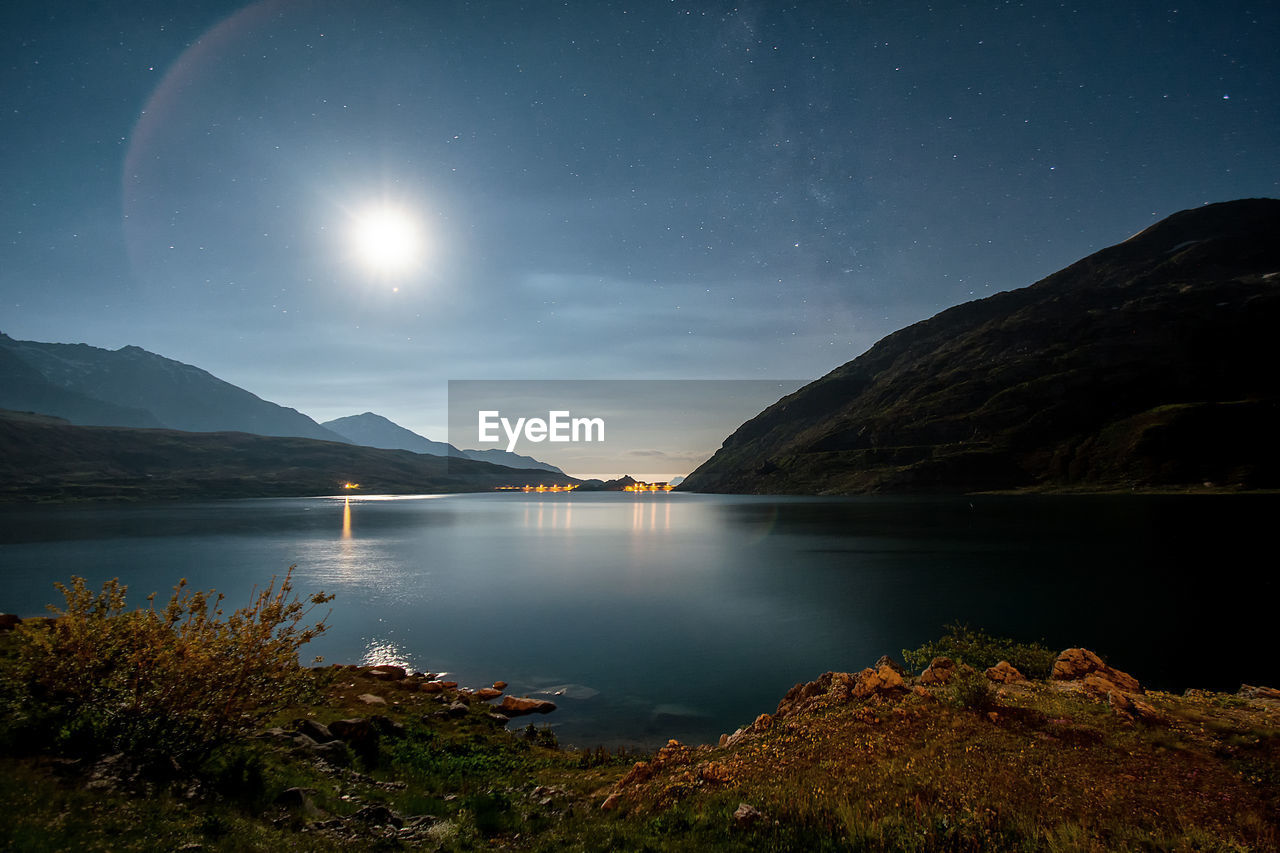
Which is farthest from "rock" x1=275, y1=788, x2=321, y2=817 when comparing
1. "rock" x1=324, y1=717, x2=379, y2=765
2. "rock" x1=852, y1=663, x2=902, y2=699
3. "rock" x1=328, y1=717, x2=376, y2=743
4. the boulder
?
the boulder

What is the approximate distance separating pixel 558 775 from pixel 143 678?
11132 mm

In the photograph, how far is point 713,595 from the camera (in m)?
53.5

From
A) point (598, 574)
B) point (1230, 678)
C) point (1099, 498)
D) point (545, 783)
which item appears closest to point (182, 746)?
point (545, 783)

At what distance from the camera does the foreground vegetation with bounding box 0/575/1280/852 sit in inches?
346

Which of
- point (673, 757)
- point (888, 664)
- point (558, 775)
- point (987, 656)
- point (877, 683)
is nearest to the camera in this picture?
point (673, 757)

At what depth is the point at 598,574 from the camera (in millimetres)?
67562

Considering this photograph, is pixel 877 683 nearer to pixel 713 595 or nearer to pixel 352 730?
pixel 352 730

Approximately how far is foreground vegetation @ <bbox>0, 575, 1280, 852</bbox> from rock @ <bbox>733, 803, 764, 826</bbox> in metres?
0.03

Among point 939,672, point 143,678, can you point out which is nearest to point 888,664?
point 939,672

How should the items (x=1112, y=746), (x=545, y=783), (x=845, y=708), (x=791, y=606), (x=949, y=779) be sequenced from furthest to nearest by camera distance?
(x=791, y=606) → (x=845, y=708) → (x=545, y=783) → (x=1112, y=746) → (x=949, y=779)

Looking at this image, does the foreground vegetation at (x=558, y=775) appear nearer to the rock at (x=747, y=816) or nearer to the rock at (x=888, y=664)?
the rock at (x=747, y=816)

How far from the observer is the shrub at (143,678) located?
10.2 metres

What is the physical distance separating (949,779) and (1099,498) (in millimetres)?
196637

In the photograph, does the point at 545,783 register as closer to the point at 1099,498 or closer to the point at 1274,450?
the point at 1099,498
